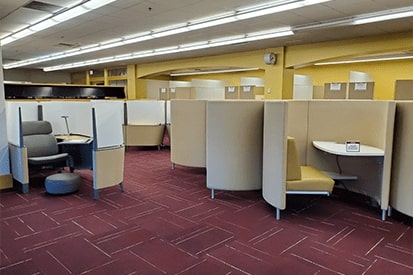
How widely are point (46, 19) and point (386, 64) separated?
10.1m

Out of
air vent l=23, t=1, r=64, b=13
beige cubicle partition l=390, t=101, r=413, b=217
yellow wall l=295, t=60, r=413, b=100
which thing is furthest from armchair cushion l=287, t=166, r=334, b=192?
yellow wall l=295, t=60, r=413, b=100

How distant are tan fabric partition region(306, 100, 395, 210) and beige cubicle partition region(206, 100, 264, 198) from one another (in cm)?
80

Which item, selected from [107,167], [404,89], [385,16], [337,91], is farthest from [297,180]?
[385,16]

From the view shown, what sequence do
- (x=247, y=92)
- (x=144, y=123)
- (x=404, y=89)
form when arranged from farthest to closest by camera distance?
(x=247, y=92) < (x=144, y=123) < (x=404, y=89)

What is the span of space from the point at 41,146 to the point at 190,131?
2189 mm

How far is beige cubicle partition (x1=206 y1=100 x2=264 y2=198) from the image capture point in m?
4.10

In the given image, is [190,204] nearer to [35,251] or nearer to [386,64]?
[35,251]

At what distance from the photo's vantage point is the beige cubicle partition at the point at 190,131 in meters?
5.08

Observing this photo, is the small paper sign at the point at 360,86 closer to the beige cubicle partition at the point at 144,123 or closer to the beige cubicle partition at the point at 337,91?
the beige cubicle partition at the point at 337,91

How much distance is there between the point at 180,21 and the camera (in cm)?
673

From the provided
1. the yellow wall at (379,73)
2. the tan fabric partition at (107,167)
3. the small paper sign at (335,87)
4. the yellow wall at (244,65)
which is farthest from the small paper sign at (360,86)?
the yellow wall at (379,73)

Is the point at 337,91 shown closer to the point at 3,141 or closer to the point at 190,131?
the point at 190,131

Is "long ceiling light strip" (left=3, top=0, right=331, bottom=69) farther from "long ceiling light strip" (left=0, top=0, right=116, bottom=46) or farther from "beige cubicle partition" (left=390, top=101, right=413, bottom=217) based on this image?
"beige cubicle partition" (left=390, top=101, right=413, bottom=217)

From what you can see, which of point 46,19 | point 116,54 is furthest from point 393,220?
point 116,54
